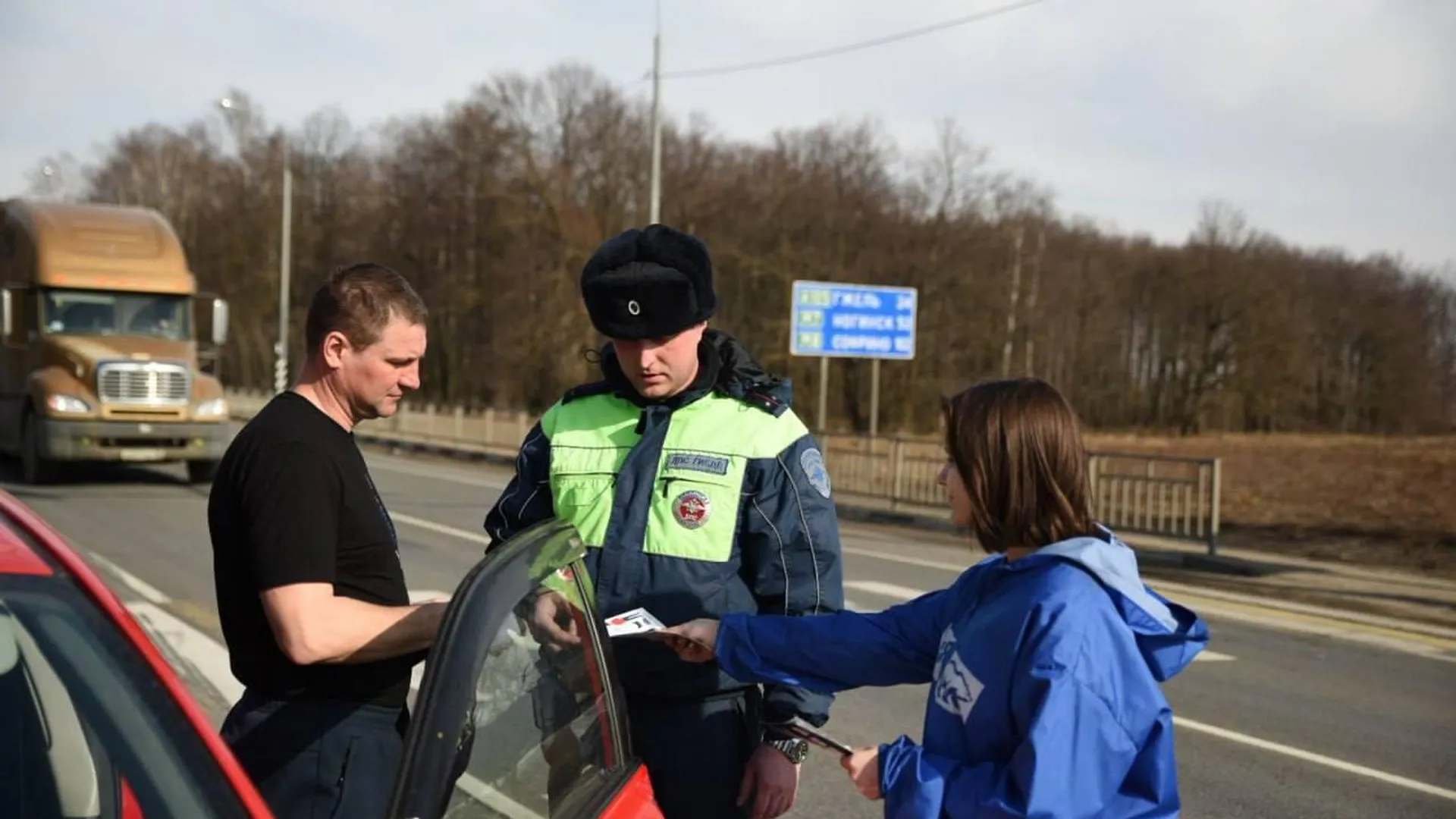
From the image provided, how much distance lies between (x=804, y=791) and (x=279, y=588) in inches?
158

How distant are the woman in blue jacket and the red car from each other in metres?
0.52

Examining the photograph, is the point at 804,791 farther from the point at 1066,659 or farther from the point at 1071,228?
the point at 1071,228

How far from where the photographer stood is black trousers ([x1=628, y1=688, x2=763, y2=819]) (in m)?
2.75

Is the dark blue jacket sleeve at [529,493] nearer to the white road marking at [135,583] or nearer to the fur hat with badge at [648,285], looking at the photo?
the fur hat with badge at [648,285]

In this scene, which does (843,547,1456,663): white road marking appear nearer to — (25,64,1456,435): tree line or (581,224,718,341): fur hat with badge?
(581,224,718,341): fur hat with badge

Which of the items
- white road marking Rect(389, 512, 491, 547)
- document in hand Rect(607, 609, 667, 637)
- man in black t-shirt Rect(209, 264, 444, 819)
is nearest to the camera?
man in black t-shirt Rect(209, 264, 444, 819)

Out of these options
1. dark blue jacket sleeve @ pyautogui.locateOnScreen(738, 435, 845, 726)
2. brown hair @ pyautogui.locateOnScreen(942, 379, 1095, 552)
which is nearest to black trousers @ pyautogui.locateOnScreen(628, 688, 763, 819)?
dark blue jacket sleeve @ pyautogui.locateOnScreen(738, 435, 845, 726)

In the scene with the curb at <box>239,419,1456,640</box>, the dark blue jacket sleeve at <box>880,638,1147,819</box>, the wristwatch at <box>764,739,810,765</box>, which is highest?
the dark blue jacket sleeve at <box>880,638,1147,819</box>

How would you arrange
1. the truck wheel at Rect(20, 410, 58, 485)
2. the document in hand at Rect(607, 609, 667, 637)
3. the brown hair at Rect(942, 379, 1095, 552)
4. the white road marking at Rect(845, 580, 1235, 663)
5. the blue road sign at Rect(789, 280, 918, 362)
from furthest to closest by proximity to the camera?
the blue road sign at Rect(789, 280, 918, 362), the truck wheel at Rect(20, 410, 58, 485), the white road marking at Rect(845, 580, 1235, 663), the document in hand at Rect(607, 609, 667, 637), the brown hair at Rect(942, 379, 1095, 552)

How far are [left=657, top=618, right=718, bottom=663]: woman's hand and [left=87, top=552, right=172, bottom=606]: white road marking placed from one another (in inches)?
320

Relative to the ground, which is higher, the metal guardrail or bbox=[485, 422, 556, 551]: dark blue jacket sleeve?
bbox=[485, 422, 556, 551]: dark blue jacket sleeve

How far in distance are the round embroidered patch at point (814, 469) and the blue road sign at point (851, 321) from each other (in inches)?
891

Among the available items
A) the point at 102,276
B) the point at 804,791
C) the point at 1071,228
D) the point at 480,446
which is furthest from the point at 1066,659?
the point at 1071,228

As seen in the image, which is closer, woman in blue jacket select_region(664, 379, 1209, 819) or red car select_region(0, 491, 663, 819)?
red car select_region(0, 491, 663, 819)
